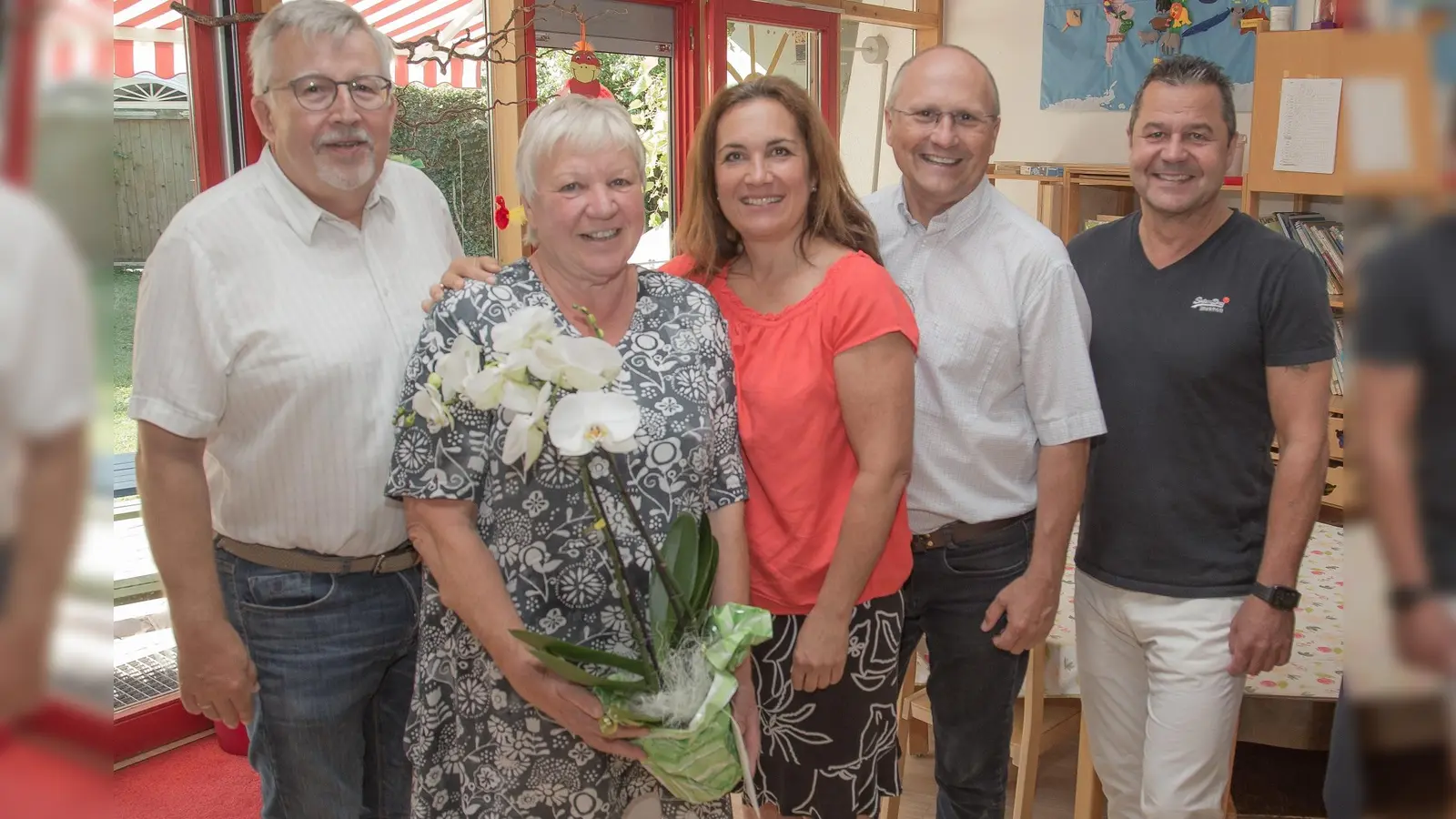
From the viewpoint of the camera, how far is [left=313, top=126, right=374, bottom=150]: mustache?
1646 millimetres

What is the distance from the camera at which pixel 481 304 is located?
5.13 ft

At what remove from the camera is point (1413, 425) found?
235 millimetres

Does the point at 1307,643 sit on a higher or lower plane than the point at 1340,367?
lower

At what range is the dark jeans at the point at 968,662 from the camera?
2031 millimetres

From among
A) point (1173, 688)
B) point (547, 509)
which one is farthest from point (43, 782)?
point (1173, 688)

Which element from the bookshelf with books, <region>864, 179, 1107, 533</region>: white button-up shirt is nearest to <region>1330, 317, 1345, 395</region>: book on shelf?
the bookshelf with books

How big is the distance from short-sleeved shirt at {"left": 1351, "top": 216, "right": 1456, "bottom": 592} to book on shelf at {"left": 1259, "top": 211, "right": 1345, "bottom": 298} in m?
4.34

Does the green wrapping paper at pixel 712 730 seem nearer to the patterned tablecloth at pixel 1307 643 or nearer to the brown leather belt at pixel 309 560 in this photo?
the brown leather belt at pixel 309 560

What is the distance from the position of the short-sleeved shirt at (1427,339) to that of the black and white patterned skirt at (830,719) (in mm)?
1665

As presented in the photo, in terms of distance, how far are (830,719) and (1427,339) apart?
5.74ft

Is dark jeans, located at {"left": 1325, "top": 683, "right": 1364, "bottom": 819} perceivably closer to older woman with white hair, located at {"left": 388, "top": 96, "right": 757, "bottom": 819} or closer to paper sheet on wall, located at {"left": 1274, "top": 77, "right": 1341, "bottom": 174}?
older woman with white hair, located at {"left": 388, "top": 96, "right": 757, "bottom": 819}

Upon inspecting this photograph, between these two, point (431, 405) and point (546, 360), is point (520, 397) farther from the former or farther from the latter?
point (431, 405)

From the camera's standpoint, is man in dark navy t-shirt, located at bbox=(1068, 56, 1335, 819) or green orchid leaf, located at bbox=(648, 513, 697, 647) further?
man in dark navy t-shirt, located at bbox=(1068, 56, 1335, 819)

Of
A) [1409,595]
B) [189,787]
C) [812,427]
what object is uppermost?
[1409,595]
